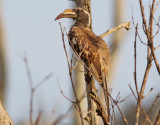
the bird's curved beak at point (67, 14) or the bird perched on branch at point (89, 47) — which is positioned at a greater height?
the bird's curved beak at point (67, 14)

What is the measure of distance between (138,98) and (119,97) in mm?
756

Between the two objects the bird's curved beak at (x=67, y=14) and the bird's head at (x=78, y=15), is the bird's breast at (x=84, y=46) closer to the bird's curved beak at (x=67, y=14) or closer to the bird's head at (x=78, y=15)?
the bird's head at (x=78, y=15)

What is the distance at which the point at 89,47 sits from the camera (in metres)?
6.93

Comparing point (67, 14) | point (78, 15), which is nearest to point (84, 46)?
point (78, 15)

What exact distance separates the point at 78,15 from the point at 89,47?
107cm

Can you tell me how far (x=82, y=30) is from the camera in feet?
24.2

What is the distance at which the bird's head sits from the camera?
7535 millimetres

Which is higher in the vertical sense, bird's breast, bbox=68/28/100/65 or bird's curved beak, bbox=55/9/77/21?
bird's curved beak, bbox=55/9/77/21

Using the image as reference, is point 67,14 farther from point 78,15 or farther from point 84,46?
point 84,46

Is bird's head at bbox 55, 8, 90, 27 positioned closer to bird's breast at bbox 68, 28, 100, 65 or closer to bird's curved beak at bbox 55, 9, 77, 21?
bird's curved beak at bbox 55, 9, 77, 21

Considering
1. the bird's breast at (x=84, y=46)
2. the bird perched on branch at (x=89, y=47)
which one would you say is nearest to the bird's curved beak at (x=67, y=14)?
the bird perched on branch at (x=89, y=47)

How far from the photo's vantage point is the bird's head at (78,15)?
24.7 ft

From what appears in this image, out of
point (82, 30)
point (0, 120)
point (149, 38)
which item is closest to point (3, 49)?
point (82, 30)

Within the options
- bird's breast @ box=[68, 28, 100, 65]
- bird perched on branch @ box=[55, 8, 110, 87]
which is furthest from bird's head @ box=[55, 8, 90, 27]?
bird's breast @ box=[68, 28, 100, 65]
